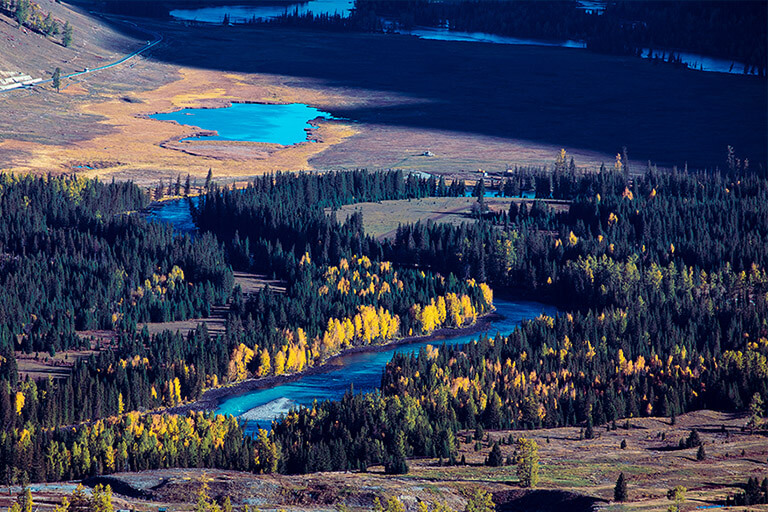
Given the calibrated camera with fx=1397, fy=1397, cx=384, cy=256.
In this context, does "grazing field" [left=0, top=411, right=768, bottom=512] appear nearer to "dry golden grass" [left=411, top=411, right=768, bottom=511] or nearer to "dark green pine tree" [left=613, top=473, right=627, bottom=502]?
"dry golden grass" [left=411, top=411, right=768, bottom=511]

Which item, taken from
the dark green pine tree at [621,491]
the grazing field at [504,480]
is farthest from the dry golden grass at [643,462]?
the dark green pine tree at [621,491]

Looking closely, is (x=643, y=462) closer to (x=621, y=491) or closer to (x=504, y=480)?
(x=504, y=480)

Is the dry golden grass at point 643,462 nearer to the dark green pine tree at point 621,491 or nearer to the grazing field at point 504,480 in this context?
the grazing field at point 504,480

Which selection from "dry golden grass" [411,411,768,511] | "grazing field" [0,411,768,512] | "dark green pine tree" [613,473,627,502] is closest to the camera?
"dark green pine tree" [613,473,627,502]

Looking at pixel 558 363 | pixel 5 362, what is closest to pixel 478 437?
pixel 558 363

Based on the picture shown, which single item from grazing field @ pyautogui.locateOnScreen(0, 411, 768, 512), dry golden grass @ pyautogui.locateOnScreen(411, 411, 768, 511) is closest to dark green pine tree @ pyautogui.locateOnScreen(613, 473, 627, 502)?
dry golden grass @ pyautogui.locateOnScreen(411, 411, 768, 511)

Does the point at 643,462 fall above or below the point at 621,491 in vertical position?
below

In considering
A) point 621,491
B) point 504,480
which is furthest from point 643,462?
point 621,491

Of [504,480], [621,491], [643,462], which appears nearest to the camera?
[621,491]

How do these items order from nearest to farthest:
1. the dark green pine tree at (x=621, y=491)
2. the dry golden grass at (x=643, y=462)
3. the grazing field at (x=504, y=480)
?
1. the dark green pine tree at (x=621, y=491)
2. the grazing field at (x=504, y=480)
3. the dry golden grass at (x=643, y=462)
